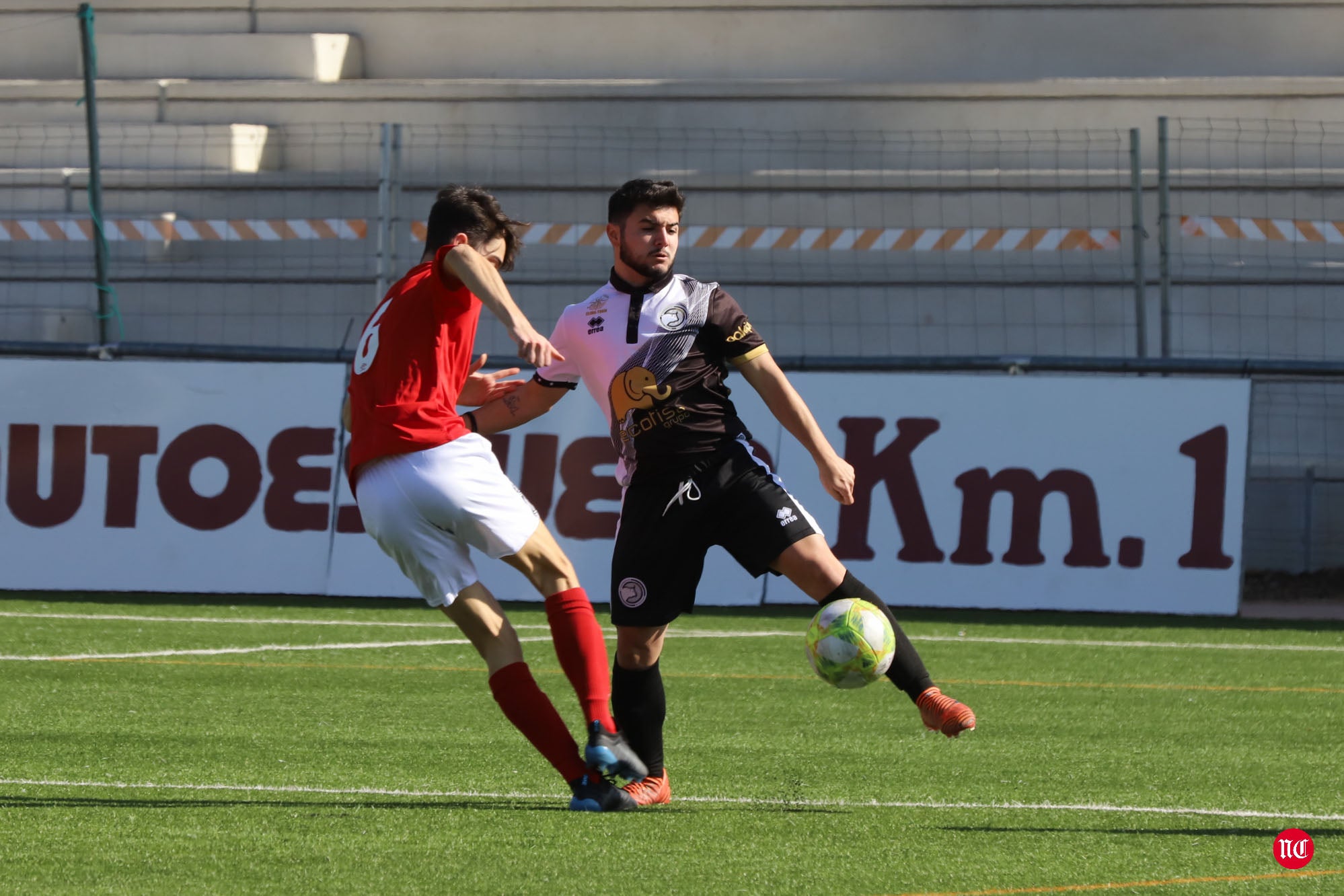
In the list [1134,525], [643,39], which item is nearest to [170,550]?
[1134,525]

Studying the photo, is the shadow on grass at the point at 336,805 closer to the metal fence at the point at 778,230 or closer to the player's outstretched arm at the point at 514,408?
the player's outstretched arm at the point at 514,408

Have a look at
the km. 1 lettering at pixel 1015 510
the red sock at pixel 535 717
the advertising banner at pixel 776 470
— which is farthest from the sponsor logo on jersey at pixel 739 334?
the advertising banner at pixel 776 470

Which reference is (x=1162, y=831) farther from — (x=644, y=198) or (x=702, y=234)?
(x=702, y=234)

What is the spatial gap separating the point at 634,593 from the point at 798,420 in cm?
72

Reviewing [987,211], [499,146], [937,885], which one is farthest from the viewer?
[499,146]

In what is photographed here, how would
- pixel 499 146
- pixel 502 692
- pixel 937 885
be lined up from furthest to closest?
pixel 499 146 < pixel 502 692 < pixel 937 885

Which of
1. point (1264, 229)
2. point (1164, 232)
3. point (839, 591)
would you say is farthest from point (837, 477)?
point (1264, 229)

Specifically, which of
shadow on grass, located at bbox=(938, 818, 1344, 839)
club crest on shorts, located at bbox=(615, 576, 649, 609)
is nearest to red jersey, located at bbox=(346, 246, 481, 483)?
club crest on shorts, located at bbox=(615, 576, 649, 609)

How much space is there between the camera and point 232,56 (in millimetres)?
18500

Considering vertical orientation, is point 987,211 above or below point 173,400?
above

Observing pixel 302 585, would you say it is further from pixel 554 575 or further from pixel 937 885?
pixel 937 885

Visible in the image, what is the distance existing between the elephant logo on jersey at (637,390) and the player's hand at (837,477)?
20.7 inches

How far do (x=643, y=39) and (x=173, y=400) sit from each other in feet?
28.3

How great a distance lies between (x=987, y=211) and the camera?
52.5 feet
